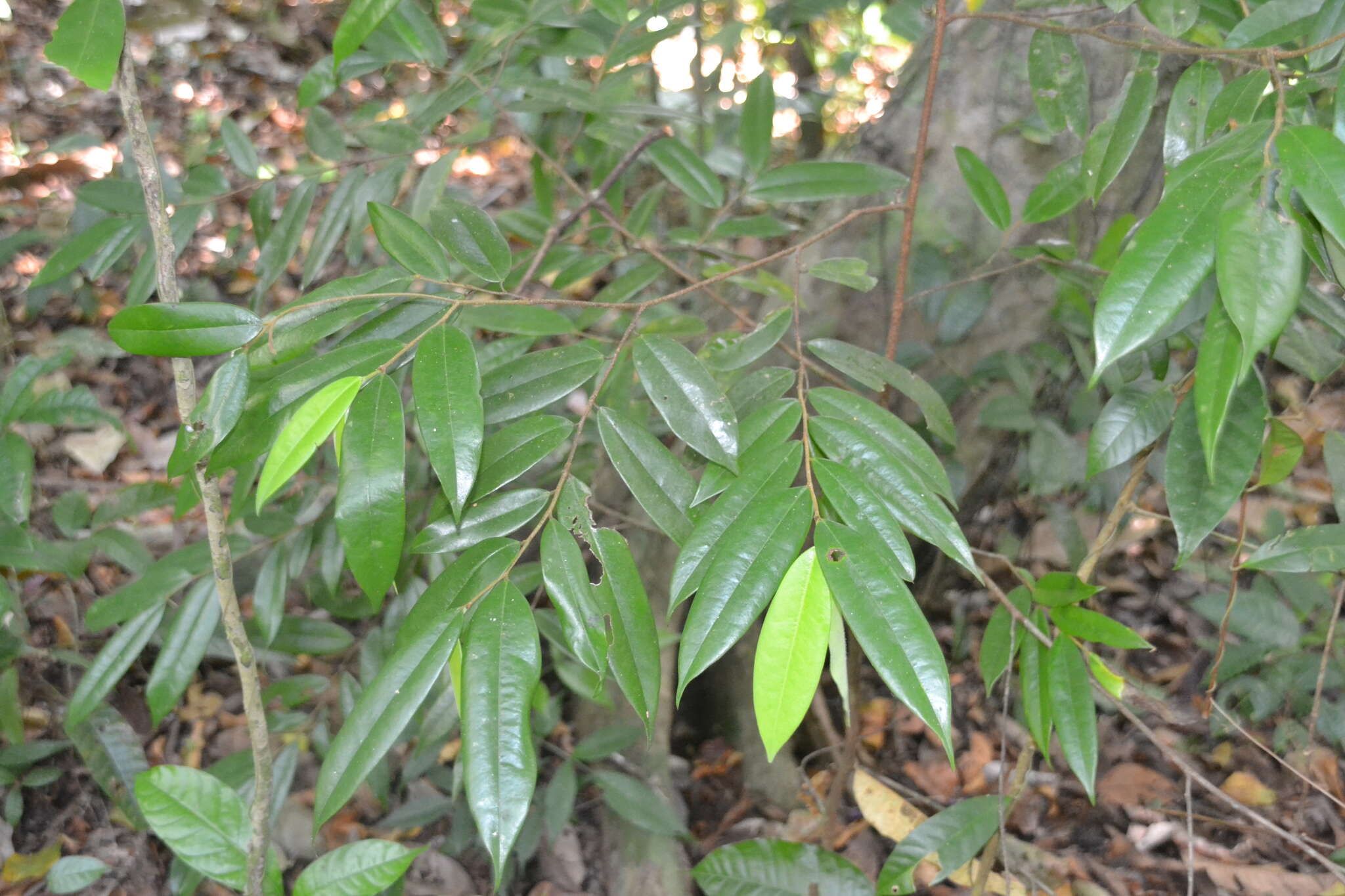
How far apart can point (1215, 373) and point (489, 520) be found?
52 centimetres

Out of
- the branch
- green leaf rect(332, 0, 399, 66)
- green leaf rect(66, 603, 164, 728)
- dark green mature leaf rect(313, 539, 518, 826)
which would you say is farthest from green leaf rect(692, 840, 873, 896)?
green leaf rect(332, 0, 399, 66)

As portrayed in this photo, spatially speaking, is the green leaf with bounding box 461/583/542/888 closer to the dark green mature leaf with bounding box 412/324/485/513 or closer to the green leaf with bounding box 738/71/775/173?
the dark green mature leaf with bounding box 412/324/485/513

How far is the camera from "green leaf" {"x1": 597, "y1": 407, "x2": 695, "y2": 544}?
2.51ft

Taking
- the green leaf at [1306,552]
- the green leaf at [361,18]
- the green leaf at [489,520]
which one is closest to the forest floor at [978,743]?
the green leaf at [1306,552]

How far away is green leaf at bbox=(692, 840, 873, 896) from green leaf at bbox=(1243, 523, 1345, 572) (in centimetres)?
55

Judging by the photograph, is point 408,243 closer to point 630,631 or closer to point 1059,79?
point 630,631

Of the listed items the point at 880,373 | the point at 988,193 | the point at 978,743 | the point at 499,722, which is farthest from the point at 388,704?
the point at 978,743

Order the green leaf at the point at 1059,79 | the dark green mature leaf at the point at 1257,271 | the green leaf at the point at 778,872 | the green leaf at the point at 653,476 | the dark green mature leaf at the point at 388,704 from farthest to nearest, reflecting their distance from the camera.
Answer: the green leaf at the point at 778,872 → the green leaf at the point at 1059,79 → the green leaf at the point at 653,476 → the dark green mature leaf at the point at 388,704 → the dark green mature leaf at the point at 1257,271

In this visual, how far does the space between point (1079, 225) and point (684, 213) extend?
129 cm

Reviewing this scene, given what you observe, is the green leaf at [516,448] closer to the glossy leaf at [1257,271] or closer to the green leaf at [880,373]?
the green leaf at [880,373]

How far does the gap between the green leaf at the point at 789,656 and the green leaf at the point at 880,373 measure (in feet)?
0.93

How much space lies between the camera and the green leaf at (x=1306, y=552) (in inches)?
34.7

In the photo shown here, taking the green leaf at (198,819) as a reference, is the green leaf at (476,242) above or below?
above

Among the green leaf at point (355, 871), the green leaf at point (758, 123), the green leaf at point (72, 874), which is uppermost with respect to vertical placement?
the green leaf at point (758, 123)
